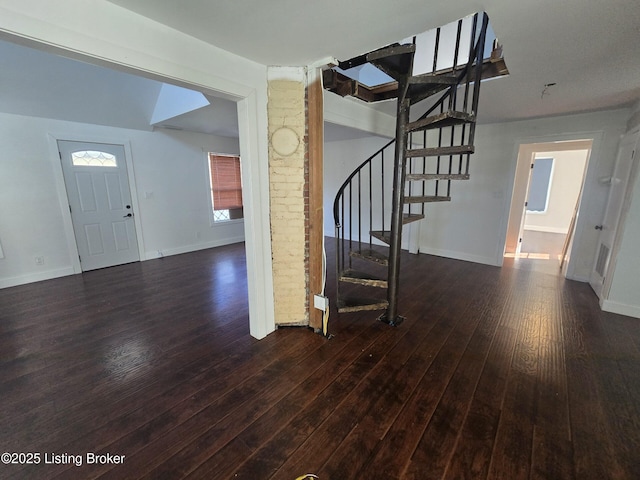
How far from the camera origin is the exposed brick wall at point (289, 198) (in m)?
2.30

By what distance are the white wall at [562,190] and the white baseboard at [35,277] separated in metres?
11.1

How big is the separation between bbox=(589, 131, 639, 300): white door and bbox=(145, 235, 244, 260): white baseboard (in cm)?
651

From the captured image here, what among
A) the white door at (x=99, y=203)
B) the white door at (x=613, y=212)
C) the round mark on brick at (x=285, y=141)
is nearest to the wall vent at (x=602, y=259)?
the white door at (x=613, y=212)

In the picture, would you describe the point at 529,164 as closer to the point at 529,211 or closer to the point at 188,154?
the point at 529,211

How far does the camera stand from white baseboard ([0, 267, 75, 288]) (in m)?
3.69

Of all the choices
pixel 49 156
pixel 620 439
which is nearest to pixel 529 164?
pixel 620 439

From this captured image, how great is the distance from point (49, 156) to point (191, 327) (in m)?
3.69

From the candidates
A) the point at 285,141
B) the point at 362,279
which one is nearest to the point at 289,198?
the point at 285,141

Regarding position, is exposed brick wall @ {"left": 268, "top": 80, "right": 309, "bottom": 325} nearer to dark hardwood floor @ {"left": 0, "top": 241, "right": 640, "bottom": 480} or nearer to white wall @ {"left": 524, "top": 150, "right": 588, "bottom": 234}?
dark hardwood floor @ {"left": 0, "top": 241, "right": 640, "bottom": 480}

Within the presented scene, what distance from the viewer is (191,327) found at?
2.71 meters

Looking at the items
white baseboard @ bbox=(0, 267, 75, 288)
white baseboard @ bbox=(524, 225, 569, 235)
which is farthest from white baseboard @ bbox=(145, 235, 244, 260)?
white baseboard @ bbox=(524, 225, 569, 235)

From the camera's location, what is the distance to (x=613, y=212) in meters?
3.35

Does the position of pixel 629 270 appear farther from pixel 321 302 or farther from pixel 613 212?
pixel 321 302

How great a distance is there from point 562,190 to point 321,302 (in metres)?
8.48
